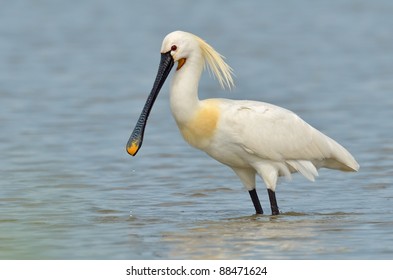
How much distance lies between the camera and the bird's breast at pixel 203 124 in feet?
37.6

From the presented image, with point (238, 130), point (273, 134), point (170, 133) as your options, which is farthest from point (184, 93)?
point (170, 133)

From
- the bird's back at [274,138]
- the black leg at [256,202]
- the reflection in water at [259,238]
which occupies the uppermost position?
the bird's back at [274,138]

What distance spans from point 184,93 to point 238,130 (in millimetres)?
580

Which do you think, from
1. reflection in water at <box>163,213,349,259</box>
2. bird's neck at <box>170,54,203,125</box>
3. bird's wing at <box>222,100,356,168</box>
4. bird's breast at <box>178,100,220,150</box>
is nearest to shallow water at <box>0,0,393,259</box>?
reflection in water at <box>163,213,349,259</box>

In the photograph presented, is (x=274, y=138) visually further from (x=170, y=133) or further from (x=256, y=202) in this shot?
(x=170, y=133)

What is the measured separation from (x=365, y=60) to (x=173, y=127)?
7.81m

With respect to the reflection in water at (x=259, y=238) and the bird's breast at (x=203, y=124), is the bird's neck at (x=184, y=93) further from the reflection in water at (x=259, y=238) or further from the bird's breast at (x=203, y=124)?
the reflection in water at (x=259, y=238)

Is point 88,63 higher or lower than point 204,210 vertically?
higher

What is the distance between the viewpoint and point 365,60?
24.7 metres

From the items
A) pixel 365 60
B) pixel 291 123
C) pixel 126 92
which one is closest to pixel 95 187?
pixel 291 123

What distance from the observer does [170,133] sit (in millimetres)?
17375

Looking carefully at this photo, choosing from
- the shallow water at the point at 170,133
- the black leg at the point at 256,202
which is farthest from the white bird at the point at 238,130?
the shallow water at the point at 170,133

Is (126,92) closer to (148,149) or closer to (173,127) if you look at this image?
(173,127)
